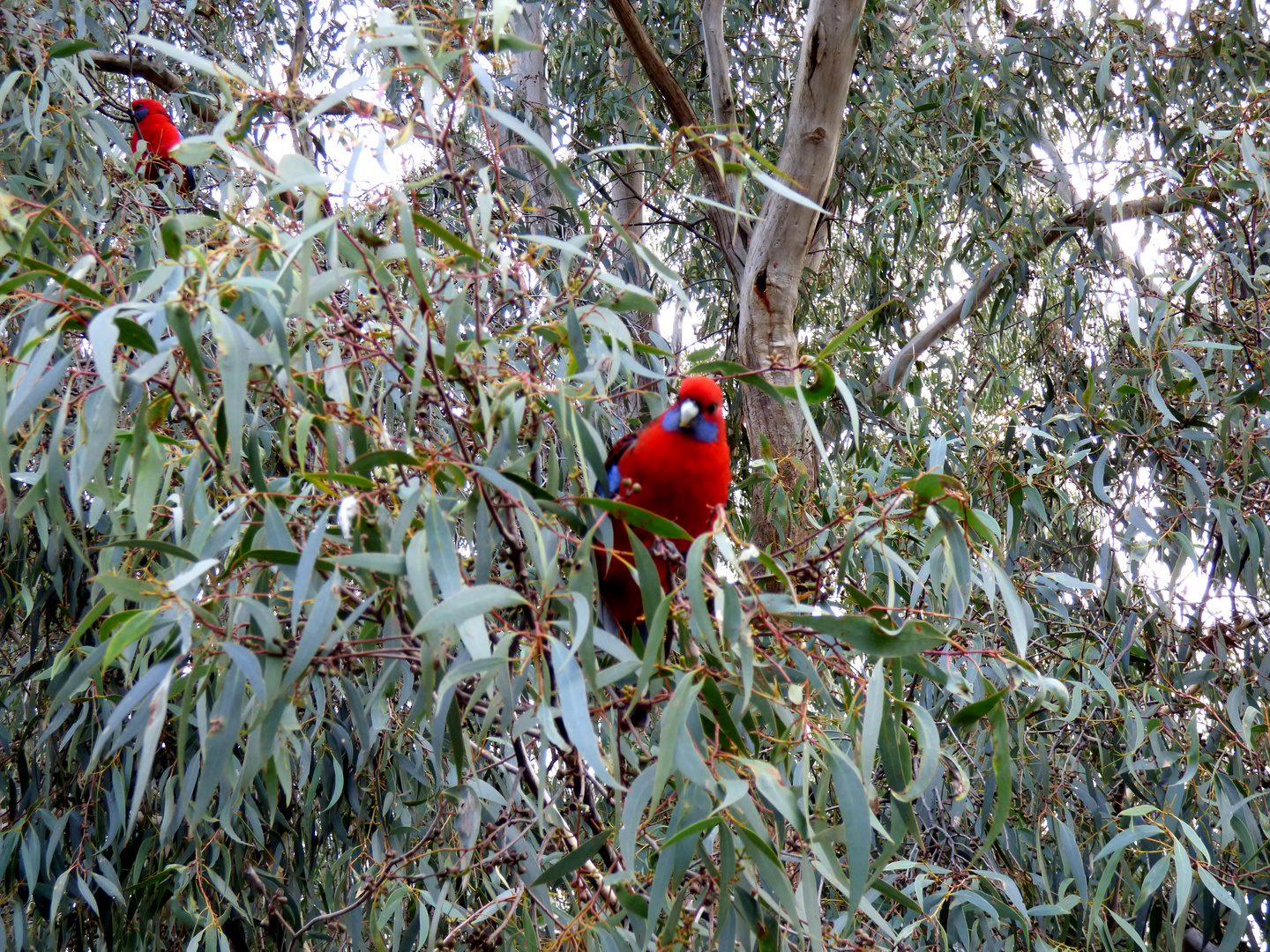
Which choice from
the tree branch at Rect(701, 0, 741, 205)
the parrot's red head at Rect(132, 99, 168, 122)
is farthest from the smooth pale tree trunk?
the parrot's red head at Rect(132, 99, 168, 122)

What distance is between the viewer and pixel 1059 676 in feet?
6.10

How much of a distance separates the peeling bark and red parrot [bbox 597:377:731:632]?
0.99 metres

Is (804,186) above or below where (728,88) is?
below

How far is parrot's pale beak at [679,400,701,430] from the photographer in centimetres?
160

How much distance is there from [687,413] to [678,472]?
96 mm

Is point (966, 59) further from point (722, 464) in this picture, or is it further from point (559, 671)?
point (559, 671)

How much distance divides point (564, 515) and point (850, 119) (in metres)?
2.80

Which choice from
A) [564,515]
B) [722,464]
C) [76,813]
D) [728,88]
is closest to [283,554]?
[564,515]

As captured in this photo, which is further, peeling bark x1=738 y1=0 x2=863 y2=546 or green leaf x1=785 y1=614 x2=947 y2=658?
peeling bark x1=738 y1=0 x2=863 y2=546

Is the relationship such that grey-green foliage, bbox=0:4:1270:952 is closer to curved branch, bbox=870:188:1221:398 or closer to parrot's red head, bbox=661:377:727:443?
curved branch, bbox=870:188:1221:398

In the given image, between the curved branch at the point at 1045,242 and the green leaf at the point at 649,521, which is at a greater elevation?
the curved branch at the point at 1045,242

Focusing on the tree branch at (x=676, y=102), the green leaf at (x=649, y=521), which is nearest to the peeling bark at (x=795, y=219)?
the tree branch at (x=676, y=102)

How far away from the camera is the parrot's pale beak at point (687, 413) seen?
5.24 feet

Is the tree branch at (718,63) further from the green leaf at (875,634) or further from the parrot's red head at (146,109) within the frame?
the green leaf at (875,634)
